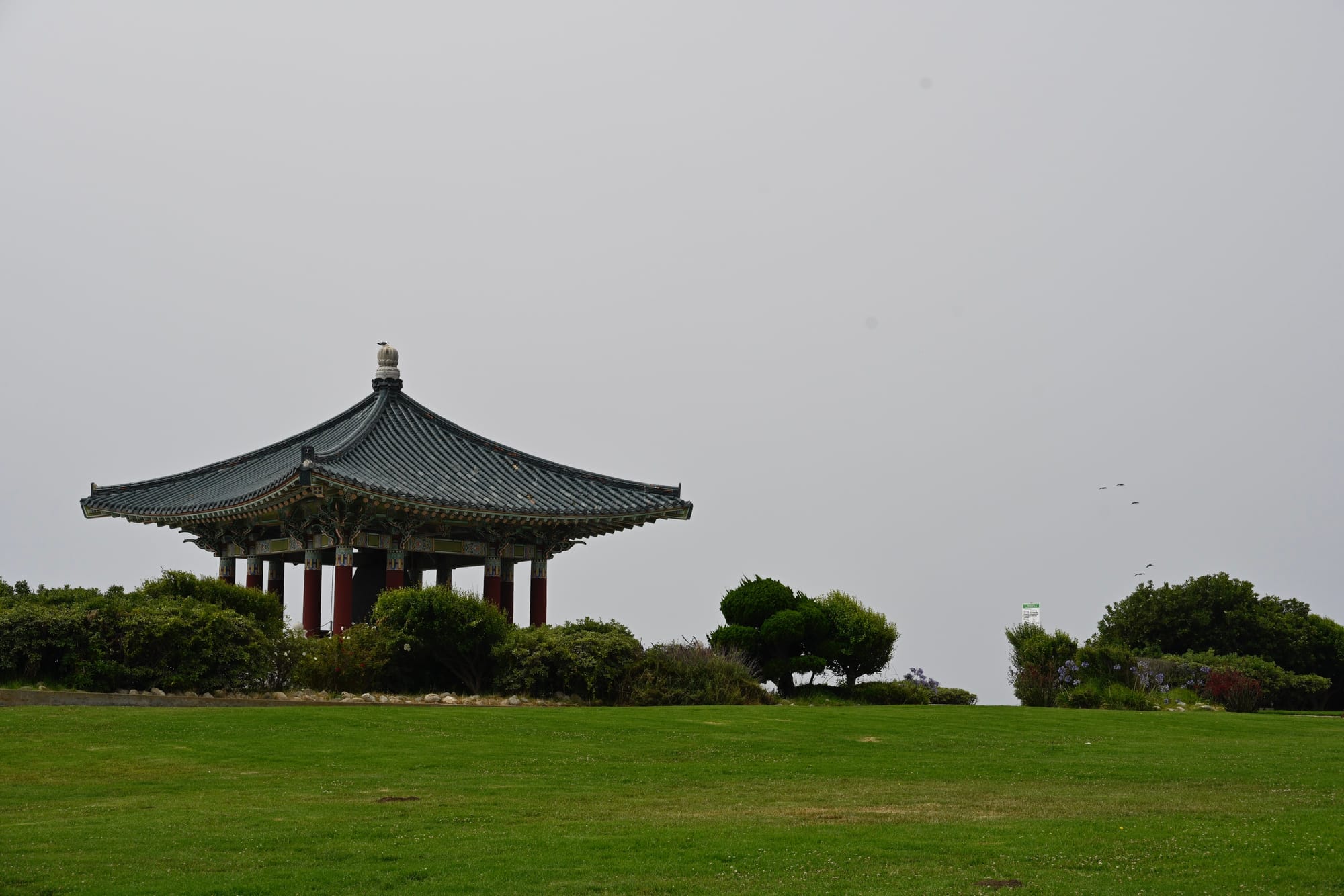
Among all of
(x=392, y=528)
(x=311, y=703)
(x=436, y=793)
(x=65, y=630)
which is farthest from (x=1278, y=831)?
(x=392, y=528)

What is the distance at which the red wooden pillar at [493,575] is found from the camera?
34500mm

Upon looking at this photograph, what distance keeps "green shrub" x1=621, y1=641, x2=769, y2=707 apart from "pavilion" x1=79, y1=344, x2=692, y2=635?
5390 millimetres

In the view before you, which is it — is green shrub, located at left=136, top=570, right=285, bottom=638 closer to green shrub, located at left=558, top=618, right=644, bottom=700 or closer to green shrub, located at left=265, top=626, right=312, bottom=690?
green shrub, located at left=265, top=626, right=312, bottom=690

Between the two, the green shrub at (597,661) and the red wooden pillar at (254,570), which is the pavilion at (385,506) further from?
the green shrub at (597,661)

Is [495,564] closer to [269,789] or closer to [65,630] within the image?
[65,630]

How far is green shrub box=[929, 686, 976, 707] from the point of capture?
33753 millimetres

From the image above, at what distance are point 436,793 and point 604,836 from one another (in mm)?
3238

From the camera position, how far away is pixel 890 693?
3272cm

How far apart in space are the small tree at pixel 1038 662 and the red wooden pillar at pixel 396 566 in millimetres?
14927

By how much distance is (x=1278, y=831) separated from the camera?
12.1m

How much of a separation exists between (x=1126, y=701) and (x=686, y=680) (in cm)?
1029

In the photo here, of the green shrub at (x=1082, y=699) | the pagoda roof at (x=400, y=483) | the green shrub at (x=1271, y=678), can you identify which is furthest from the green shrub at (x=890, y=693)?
the green shrub at (x=1271, y=678)

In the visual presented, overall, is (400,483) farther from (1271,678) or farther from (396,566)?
(1271,678)

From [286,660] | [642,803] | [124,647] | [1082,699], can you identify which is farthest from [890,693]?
[642,803]
